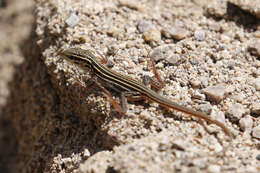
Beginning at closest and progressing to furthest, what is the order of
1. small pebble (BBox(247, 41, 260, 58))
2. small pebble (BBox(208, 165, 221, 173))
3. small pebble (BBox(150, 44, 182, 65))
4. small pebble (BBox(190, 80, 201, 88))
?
small pebble (BBox(208, 165, 221, 173))
small pebble (BBox(190, 80, 201, 88))
small pebble (BBox(150, 44, 182, 65))
small pebble (BBox(247, 41, 260, 58))

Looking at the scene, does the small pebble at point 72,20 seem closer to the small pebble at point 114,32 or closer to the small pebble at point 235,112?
the small pebble at point 114,32

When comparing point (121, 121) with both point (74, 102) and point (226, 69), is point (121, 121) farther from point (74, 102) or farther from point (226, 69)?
point (226, 69)

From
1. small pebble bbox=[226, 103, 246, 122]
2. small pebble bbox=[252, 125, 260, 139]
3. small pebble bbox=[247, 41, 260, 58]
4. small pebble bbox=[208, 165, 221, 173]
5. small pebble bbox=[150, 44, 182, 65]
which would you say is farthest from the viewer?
small pebble bbox=[247, 41, 260, 58]

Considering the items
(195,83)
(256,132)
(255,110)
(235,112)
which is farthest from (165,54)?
(256,132)

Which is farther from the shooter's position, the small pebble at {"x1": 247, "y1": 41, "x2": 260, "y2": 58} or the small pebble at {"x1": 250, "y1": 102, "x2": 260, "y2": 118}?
the small pebble at {"x1": 247, "y1": 41, "x2": 260, "y2": 58}

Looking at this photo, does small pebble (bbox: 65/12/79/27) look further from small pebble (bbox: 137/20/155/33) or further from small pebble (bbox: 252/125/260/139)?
small pebble (bbox: 252/125/260/139)

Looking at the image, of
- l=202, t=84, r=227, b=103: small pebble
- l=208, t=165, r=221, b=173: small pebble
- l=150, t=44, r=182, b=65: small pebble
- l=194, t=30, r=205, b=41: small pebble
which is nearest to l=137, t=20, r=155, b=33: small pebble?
l=150, t=44, r=182, b=65: small pebble
